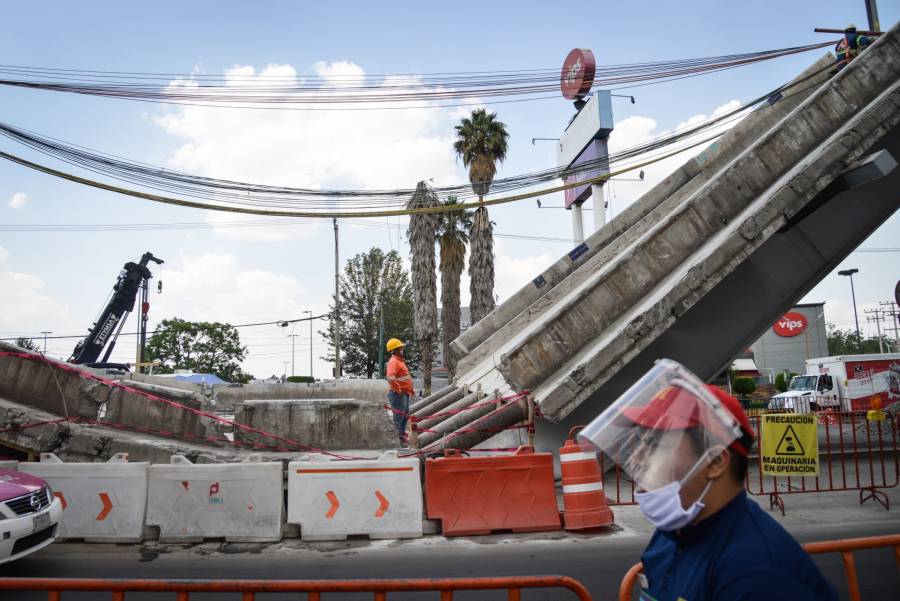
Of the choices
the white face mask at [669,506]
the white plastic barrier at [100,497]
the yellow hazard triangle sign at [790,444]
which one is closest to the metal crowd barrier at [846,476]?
the yellow hazard triangle sign at [790,444]

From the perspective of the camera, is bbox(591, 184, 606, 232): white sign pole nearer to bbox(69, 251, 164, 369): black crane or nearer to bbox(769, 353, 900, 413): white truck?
bbox(769, 353, 900, 413): white truck

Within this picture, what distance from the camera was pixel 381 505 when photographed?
7.14 metres

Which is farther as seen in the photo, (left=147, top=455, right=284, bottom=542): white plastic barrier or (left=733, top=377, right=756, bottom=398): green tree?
(left=733, top=377, right=756, bottom=398): green tree

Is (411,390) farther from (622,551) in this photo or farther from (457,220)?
(457,220)

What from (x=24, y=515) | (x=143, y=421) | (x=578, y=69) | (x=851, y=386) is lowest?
(x=24, y=515)

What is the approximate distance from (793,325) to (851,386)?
3413 cm

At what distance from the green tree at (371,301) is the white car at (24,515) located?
1610 inches

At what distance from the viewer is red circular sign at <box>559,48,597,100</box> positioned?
23.1 meters

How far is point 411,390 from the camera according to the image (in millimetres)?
11445

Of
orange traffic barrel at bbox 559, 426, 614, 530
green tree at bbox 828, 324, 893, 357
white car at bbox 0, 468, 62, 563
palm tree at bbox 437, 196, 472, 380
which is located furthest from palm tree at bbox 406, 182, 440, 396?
green tree at bbox 828, 324, 893, 357

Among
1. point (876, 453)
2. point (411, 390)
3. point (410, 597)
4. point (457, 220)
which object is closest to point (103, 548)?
point (410, 597)

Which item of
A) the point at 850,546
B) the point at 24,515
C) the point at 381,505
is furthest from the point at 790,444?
the point at 24,515

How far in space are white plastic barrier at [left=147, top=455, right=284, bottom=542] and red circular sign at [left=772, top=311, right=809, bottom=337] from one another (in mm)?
57916

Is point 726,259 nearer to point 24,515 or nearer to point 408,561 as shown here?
point 408,561
